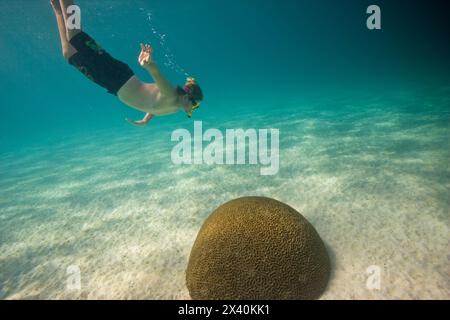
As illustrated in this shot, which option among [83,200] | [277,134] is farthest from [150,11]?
[83,200]

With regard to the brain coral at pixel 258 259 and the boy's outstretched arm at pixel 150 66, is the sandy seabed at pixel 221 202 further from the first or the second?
the boy's outstretched arm at pixel 150 66

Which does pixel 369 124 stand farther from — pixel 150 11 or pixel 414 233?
pixel 150 11

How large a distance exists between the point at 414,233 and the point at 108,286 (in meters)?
4.95

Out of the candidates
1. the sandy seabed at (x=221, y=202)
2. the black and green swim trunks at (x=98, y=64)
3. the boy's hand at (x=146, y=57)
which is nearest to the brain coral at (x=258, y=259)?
the sandy seabed at (x=221, y=202)

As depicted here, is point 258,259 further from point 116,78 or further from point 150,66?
point 116,78

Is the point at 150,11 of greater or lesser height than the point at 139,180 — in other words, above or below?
above

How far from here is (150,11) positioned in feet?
133

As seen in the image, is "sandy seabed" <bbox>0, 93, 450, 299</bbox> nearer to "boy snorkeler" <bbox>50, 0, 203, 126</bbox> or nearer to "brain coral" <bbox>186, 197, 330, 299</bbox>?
"brain coral" <bbox>186, 197, 330, 299</bbox>

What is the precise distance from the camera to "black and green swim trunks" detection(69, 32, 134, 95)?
4.92 meters

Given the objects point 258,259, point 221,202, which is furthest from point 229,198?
point 258,259

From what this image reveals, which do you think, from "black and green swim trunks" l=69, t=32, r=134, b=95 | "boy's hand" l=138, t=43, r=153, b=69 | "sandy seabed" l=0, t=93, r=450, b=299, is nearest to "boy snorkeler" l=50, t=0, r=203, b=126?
"black and green swim trunks" l=69, t=32, r=134, b=95

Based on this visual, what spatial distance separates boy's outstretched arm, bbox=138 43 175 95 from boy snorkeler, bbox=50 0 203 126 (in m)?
0.21

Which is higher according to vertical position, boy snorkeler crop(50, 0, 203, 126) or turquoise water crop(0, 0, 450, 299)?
boy snorkeler crop(50, 0, 203, 126)

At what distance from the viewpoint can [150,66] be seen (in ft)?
12.7
